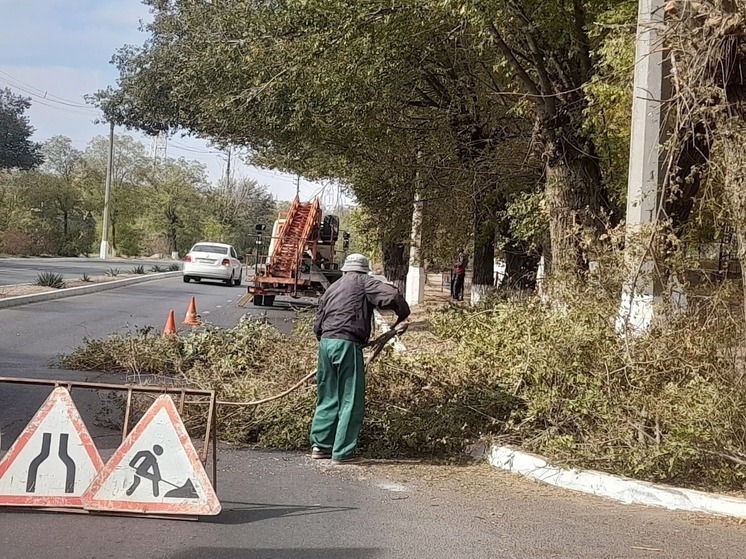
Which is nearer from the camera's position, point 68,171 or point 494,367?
point 494,367

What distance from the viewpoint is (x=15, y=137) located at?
60.4 metres

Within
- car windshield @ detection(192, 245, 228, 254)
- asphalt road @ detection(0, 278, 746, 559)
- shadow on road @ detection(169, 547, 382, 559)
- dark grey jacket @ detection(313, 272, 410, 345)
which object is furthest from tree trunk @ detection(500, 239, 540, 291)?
car windshield @ detection(192, 245, 228, 254)

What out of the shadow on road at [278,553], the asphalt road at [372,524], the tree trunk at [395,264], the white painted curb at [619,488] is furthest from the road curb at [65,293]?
the shadow on road at [278,553]

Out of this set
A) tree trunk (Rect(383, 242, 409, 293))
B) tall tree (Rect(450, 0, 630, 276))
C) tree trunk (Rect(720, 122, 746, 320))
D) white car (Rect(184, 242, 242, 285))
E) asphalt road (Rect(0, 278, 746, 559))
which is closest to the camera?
asphalt road (Rect(0, 278, 746, 559))

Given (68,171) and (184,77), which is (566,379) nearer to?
(184,77)

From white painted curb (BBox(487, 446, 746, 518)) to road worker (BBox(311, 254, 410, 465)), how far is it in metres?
1.29

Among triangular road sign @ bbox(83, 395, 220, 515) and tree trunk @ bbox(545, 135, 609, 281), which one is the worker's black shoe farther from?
tree trunk @ bbox(545, 135, 609, 281)

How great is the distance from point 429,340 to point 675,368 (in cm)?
521

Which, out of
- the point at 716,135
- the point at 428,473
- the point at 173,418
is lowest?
the point at 428,473

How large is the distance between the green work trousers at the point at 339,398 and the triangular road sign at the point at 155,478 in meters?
1.78

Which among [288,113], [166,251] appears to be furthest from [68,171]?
[288,113]

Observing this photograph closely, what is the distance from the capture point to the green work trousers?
676cm

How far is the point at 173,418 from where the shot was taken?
5.25m

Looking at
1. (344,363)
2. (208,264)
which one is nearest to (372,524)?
(344,363)
